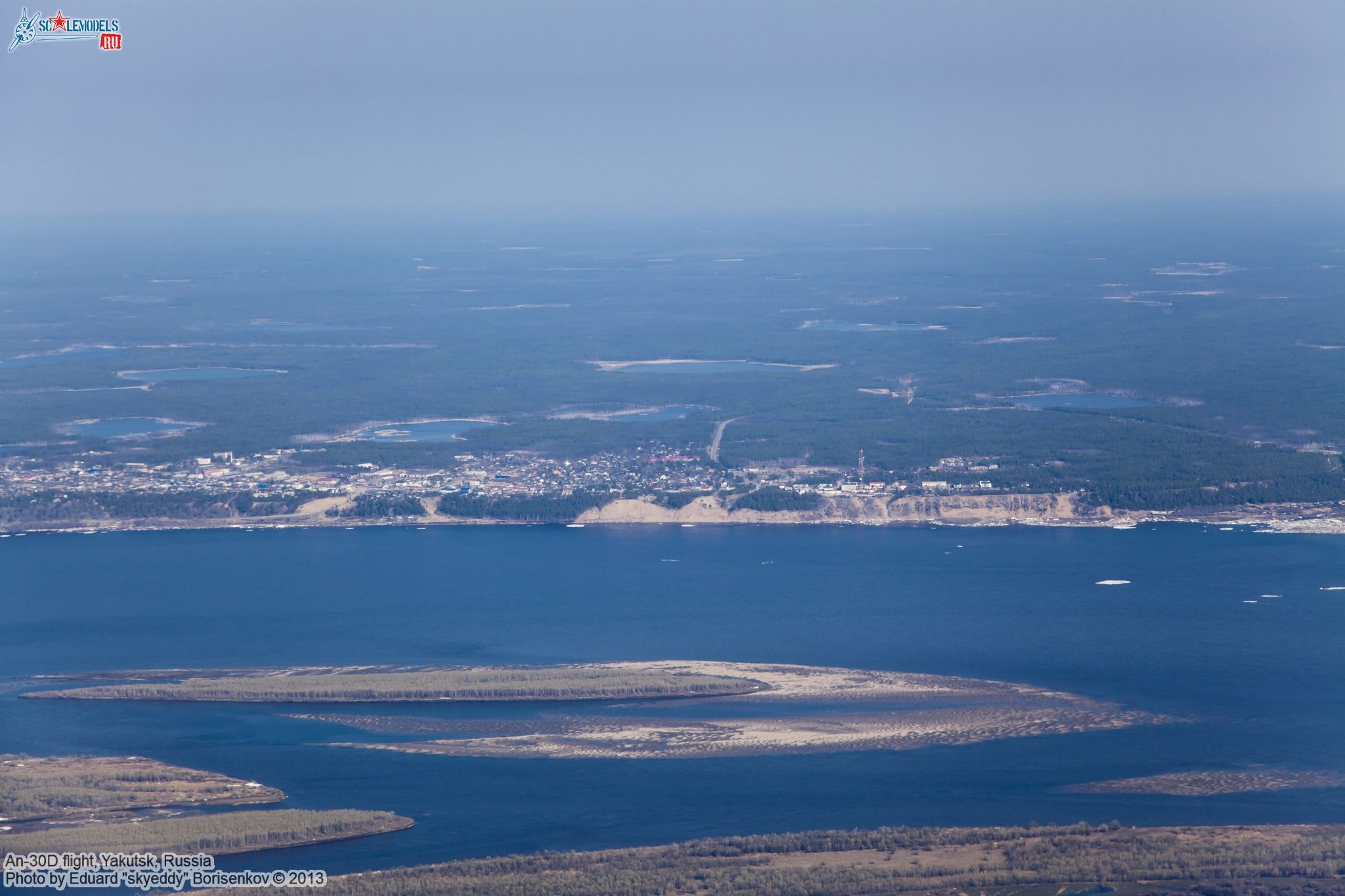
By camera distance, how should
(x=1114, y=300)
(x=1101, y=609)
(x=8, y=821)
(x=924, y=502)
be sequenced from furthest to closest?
(x=1114, y=300)
(x=924, y=502)
(x=1101, y=609)
(x=8, y=821)

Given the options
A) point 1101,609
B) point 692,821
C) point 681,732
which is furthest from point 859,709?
point 1101,609

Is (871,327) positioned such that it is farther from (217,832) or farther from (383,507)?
(217,832)

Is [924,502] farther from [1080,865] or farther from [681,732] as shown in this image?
[1080,865]

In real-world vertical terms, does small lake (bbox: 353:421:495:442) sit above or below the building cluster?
above

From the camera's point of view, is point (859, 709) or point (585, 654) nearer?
point (859, 709)

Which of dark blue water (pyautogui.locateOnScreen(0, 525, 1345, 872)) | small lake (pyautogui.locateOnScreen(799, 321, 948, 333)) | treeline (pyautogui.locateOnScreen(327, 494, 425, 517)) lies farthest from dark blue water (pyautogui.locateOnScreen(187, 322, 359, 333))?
dark blue water (pyautogui.locateOnScreen(0, 525, 1345, 872))

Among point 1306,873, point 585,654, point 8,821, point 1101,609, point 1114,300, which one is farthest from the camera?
point 1114,300

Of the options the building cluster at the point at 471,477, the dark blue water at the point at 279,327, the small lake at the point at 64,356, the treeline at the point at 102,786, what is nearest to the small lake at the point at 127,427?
the building cluster at the point at 471,477

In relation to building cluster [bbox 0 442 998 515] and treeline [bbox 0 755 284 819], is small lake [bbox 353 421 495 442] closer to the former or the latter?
building cluster [bbox 0 442 998 515]
